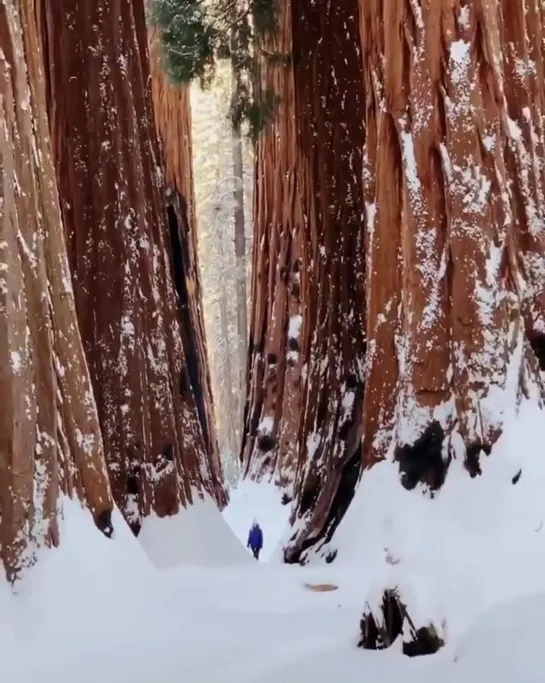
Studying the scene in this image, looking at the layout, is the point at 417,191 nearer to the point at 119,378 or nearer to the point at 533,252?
the point at 533,252

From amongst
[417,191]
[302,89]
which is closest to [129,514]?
[417,191]

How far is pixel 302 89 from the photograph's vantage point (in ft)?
18.9

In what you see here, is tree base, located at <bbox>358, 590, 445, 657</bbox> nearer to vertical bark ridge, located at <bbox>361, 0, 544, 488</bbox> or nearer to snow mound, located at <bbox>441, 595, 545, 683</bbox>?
snow mound, located at <bbox>441, 595, 545, 683</bbox>

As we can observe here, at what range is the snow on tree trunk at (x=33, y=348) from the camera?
127 inches

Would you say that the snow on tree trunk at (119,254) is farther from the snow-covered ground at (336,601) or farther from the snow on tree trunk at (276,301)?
the snow on tree trunk at (276,301)

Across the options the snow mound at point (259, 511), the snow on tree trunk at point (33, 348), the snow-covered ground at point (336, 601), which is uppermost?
the snow on tree trunk at point (33, 348)

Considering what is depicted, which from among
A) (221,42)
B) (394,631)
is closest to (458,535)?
(394,631)

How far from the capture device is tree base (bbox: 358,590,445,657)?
109 inches

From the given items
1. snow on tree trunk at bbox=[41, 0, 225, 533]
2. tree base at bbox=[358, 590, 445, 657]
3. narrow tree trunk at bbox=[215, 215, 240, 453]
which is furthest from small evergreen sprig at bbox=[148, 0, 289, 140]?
narrow tree trunk at bbox=[215, 215, 240, 453]

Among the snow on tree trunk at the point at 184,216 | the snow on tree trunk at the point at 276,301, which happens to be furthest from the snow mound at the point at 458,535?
the snow on tree trunk at the point at 184,216

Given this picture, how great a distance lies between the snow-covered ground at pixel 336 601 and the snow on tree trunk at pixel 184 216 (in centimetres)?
390

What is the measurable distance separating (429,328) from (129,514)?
6.55ft

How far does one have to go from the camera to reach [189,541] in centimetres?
454

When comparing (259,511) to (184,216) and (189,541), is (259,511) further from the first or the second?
(184,216)
